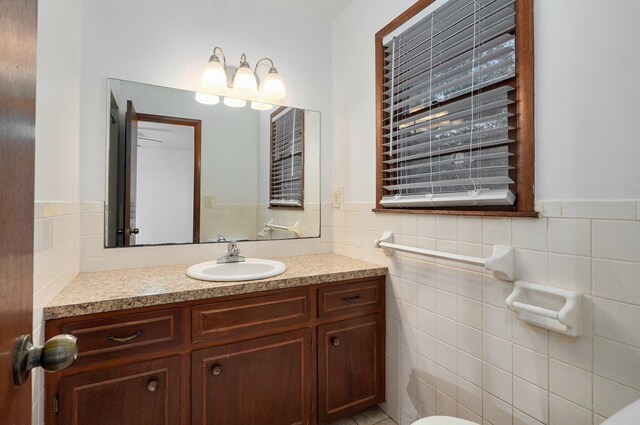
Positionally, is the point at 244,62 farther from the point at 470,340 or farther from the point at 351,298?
the point at 470,340

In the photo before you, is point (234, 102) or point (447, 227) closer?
point (447, 227)

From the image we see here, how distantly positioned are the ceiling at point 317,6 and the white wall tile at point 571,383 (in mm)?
2256

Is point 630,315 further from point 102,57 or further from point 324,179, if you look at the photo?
point 102,57

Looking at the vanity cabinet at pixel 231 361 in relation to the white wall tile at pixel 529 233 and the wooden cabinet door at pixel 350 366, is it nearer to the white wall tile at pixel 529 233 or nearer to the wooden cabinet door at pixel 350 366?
the wooden cabinet door at pixel 350 366

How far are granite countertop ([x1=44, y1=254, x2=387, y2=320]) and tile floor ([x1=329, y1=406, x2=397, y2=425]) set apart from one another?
0.82 meters

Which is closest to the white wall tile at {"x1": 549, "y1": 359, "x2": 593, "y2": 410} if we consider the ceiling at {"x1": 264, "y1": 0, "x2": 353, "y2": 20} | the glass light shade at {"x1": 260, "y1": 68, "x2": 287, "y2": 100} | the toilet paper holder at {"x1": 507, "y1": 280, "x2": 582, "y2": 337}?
the toilet paper holder at {"x1": 507, "y1": 280, "x2": 582, "y2": 337}

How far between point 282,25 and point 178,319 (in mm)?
1946

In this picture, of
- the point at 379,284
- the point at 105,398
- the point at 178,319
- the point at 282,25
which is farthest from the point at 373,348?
the point at 282,25

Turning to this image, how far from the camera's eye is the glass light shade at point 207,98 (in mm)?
1889

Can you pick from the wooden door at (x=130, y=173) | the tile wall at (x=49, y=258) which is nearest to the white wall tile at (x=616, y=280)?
the tile wall at (x=49, y=258)

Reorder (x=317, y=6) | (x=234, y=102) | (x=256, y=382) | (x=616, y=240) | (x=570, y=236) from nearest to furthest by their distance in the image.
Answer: (x=616, y=240), (x=570, y=236), (x=256, y=382), (x=234, y=102), (x=317, y=6)

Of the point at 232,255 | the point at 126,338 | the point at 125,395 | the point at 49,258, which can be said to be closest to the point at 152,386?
the point at 125,395

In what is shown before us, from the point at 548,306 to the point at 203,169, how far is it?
181cm

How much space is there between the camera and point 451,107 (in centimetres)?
141
